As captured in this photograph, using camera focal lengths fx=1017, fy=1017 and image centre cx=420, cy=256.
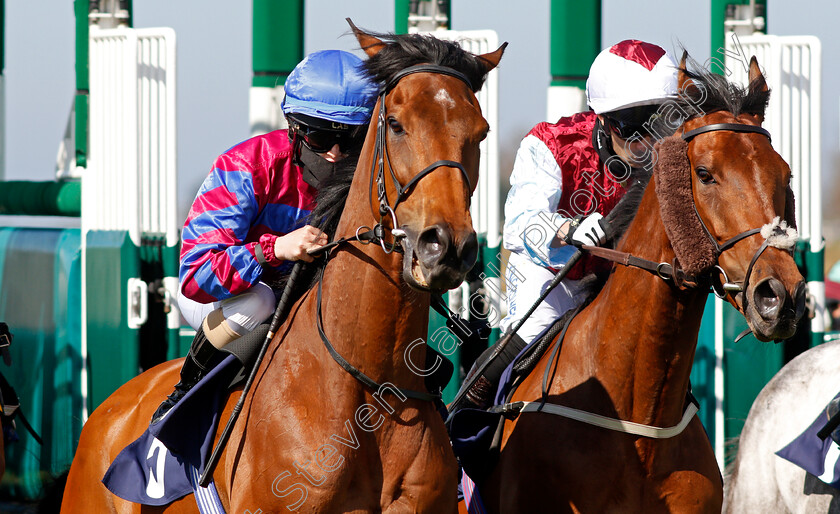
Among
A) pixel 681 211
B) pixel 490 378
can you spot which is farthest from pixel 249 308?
pixel 681 211

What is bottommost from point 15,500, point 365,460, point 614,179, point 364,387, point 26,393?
point 15,500

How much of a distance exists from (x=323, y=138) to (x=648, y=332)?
1.12 m

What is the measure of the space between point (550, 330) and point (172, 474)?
1.29m

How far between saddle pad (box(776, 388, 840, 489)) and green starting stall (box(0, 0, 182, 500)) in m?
3.64

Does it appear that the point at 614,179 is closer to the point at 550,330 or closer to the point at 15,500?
the point at 550,330

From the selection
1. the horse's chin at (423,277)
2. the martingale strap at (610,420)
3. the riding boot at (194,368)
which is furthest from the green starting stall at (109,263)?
the horse's chin at (423,277)

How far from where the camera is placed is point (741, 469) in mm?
4445

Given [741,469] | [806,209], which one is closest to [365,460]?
[741,469]

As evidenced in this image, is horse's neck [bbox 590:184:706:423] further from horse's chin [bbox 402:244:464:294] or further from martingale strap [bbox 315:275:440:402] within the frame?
horse's chin [bbox 402:244:464:294]

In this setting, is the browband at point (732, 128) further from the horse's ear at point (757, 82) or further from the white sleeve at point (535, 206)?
the white sleeve at point (535, 206)

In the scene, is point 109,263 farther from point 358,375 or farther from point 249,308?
point 358,375

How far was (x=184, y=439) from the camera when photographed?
304 centimetres

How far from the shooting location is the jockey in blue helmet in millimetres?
2922

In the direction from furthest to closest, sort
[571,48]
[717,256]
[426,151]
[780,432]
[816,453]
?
[571,48] → [780,432] → [816,453] → [717,256] → [426,151]
